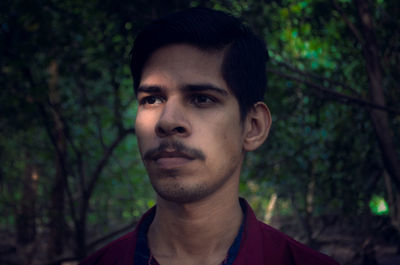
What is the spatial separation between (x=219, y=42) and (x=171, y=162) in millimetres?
830

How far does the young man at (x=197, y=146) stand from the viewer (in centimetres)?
208

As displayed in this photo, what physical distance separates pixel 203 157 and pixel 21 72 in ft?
10.9

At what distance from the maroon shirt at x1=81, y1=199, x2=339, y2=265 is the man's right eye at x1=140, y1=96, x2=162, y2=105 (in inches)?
33.2

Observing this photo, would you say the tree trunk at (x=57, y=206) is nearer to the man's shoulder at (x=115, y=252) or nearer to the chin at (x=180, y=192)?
the man's shoulder at (x=115, y=252)

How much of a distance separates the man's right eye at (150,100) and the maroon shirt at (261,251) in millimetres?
844

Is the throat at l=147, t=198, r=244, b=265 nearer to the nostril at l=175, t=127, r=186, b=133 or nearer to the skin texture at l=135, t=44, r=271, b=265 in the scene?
the skin texture at l=135, t=44, r=271, b=265

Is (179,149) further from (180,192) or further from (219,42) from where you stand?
(219,42)

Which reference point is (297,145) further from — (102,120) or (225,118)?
(102,120)

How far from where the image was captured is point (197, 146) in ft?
6.82

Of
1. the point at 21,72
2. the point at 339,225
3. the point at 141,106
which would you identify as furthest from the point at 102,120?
the point at 141,106

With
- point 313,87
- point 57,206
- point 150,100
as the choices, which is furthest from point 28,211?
point 313,87

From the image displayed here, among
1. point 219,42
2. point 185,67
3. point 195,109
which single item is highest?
point 219,42

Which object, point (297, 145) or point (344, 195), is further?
point (297, 145)

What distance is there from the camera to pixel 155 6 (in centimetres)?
425
